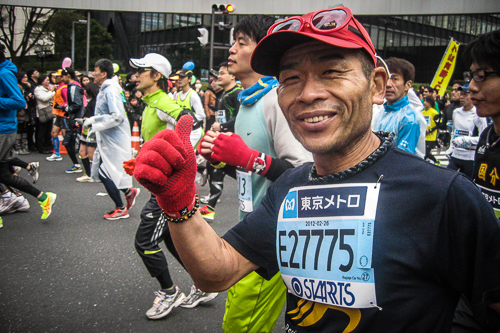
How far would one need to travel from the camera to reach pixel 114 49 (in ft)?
119

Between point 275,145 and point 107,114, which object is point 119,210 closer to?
point 107,114

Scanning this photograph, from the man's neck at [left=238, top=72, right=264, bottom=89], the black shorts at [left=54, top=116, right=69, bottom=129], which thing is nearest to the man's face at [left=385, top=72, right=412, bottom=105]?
the man's neck at [left=238, top=72, right=264, bottom=89]

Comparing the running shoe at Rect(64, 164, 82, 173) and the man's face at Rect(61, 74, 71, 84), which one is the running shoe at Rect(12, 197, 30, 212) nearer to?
the running shoe at Rect(64, 164, 82, 173)

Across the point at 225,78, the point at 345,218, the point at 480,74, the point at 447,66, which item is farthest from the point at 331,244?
the point at 447,66

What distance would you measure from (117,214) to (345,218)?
5.36 metres

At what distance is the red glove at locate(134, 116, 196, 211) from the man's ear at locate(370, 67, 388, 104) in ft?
2.11

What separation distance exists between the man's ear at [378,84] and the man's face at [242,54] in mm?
1497

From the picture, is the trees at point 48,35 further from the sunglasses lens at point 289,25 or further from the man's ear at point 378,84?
the man's ear at point 378,84

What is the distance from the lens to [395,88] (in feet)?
13.0

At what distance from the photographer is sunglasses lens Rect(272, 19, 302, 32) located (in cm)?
127

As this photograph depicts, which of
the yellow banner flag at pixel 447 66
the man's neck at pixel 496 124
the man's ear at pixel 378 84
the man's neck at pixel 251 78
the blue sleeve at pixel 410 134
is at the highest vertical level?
the yellow banner flag at pixel 447 66

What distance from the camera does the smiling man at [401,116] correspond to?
374cm

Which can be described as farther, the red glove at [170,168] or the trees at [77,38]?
the trees at [77,38]

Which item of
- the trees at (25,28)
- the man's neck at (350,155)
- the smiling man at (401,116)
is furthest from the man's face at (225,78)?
the trees at (25,28)
